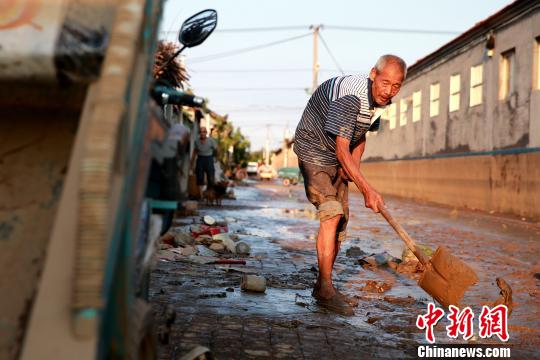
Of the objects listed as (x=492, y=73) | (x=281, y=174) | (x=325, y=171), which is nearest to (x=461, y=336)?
(x=325, y=171)

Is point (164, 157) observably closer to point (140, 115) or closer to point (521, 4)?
point (140, 115)

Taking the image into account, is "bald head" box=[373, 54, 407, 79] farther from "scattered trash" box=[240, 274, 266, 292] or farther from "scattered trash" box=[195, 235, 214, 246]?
"scattered trash" box=[195, 235, 214, 246]

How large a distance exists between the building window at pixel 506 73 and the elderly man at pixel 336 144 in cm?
1276

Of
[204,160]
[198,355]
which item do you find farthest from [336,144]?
[204,160]

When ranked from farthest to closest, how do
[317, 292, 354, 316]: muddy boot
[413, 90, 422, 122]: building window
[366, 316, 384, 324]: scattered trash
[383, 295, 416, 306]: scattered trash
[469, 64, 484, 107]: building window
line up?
[413, 90, 422, 122]: building window
[469, 64, 484, 107]: building window
[383, 295, 416, 306]: scattered trash
[317, 292, 354, 316]: muddy boot
[366, 316, 384, 324]: scattered trash

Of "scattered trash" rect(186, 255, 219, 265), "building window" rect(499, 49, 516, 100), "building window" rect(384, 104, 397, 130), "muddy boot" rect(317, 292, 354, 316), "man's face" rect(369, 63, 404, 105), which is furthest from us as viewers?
"building window" rect(384, 104, 397, 130)

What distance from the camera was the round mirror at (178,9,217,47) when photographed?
4523 millimetres

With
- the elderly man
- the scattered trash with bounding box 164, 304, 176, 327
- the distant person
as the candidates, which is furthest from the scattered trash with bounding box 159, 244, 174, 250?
the distant person

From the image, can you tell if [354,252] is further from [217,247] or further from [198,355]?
[198,355]

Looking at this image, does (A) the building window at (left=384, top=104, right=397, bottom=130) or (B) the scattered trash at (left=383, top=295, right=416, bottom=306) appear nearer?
(B) the scattered trash at (left=383, top=295, right=416, bottom=306)

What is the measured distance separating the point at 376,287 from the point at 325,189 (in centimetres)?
103

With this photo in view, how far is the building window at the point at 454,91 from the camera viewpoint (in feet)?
67.7

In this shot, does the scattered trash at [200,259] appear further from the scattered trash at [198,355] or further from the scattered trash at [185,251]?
the scattered trash at [198,355]

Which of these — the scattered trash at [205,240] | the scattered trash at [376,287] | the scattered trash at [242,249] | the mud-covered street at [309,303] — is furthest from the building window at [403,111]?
the scattered trash at [376,287]
